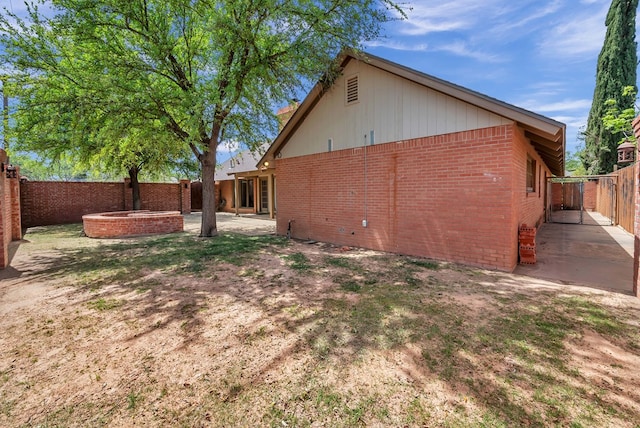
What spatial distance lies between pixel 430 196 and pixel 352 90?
3.90 meters

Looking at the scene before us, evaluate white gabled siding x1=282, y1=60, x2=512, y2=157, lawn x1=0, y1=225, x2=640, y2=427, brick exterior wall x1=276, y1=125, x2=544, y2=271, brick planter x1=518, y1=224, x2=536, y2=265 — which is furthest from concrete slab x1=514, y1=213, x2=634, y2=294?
white gabled siding x1=282, y1=60, x2=512, y2=157

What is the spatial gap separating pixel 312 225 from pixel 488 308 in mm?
6434

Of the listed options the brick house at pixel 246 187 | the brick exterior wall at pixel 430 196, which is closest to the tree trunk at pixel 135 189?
the brick house at pixel 246 187

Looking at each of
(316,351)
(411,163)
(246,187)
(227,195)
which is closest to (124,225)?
(411,163)

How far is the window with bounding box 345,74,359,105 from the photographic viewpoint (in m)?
8.10

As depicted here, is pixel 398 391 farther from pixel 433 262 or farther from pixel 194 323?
pixel 433 262

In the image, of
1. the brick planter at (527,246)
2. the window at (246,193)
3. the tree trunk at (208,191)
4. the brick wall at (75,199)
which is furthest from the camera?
the window at (246,193)

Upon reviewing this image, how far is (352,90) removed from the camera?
8.21 m

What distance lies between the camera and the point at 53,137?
907 cm

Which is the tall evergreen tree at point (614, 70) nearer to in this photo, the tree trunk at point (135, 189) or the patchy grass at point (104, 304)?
the patchy grass at point (104, 304)

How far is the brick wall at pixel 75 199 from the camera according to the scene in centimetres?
1414

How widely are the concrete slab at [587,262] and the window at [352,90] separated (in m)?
5.94

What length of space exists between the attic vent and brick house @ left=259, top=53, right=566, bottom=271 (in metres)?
0.03

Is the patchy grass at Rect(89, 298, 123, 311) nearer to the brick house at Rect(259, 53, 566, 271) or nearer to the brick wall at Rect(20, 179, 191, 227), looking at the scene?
the brick house at Rect(259, 53, 566, 271)
